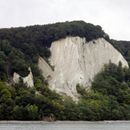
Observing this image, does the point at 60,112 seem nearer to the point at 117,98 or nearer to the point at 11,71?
the point at 11,71

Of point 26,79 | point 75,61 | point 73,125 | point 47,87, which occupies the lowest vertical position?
point 73,125

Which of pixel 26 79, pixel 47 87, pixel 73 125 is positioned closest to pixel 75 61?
pixel 47 87

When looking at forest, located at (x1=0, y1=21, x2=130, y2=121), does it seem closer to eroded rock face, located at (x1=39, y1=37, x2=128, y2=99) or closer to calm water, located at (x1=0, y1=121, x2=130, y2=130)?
eroded rock face, located at (x1=39, y1=37, x2=128, y2=99)

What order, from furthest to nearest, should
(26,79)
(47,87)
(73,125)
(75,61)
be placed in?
1. (75,61)
2. (47,87)
3. (26,79)
4. (73,125)

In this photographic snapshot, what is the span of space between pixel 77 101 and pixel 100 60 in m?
23.5

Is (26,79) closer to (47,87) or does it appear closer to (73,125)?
(47,87)

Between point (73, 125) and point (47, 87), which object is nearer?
point (73, 125)

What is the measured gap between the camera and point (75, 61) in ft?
435

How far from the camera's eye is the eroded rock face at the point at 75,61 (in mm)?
127812

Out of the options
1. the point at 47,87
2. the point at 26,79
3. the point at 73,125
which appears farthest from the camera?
the point at 47,87

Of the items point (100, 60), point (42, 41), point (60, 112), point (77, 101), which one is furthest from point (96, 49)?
point (60, 112)

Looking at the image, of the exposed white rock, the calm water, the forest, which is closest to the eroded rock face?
the forest

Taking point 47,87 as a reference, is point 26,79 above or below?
above

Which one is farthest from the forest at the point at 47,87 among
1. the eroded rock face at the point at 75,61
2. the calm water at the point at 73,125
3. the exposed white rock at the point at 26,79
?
the calm water at the point at 73,125
